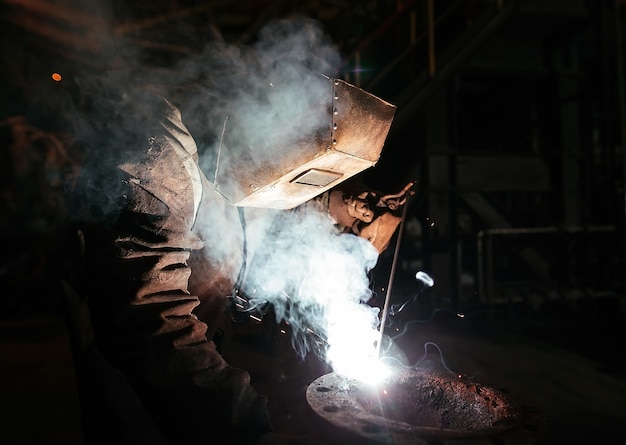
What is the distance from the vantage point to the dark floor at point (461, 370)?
287 cm

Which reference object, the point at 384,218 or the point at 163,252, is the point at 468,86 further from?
the point at 163,252

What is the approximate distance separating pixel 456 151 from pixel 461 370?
14.2ft

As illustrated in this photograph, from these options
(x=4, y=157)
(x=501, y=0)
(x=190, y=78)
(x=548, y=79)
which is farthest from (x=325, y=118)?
(x=548, y=79)

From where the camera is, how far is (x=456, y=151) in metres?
7.19

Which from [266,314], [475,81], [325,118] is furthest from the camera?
[475,81]

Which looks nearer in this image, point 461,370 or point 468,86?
point 461,370

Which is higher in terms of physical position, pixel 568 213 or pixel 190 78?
pixel 190 78

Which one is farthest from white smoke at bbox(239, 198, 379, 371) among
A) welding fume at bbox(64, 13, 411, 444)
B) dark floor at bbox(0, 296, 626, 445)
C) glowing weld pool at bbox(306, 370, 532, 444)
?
glowing weld pool at bbox(306, 370, 532, 444)

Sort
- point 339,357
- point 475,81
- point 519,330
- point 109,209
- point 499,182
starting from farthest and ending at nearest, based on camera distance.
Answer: point 475,81, point 499,182, point 519,330, point 339,357, point 109,209

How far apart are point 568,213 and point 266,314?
22.4 ft

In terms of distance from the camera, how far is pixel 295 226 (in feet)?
9.93

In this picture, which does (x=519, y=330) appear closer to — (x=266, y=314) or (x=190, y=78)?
(x=266, y=314)

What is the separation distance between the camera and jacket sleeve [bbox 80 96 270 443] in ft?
5.30

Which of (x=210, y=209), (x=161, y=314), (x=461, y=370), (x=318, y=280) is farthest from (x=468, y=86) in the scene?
(x=161, y=314)
